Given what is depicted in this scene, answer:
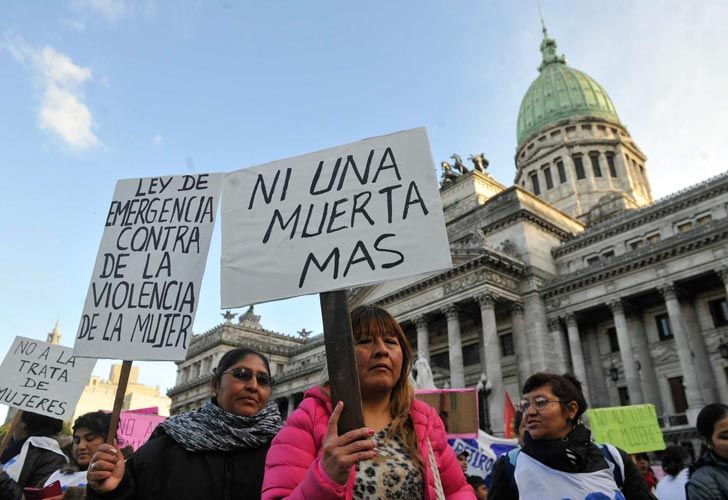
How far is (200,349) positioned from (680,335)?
4439cm

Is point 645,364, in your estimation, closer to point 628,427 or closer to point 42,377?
point 628,427

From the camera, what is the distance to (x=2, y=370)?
270 inches

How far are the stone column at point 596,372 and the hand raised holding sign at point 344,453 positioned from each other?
29.4 meters

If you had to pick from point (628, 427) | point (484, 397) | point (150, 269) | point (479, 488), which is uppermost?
point (484, 397)

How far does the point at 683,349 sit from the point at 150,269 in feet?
87.3

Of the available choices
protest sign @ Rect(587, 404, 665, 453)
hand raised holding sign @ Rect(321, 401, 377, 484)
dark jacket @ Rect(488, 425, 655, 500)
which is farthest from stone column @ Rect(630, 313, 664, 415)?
hand raised holding sign @ Rect(321, 401, 377, 484)

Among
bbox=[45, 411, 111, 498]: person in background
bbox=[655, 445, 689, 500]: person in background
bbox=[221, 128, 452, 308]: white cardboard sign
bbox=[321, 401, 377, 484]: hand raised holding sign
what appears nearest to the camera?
bbox=[321, 401, 377, 484]: hand raised holding sign

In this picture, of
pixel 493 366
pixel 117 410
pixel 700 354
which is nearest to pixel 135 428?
pixel 117 410

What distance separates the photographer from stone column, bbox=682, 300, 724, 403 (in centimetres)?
2534

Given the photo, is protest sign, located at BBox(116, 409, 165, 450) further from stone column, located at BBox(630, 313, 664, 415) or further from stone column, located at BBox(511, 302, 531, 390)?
stone column, located at BBox(630, 313, 664, 415)

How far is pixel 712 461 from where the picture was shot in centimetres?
444

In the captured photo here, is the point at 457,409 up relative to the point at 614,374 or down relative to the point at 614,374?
down

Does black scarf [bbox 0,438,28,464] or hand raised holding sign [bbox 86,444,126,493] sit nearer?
hand raised holding sign [bbox 86,444,126,493]

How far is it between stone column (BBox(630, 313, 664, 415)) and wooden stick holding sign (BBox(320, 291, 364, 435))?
92.5 ft
